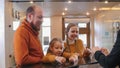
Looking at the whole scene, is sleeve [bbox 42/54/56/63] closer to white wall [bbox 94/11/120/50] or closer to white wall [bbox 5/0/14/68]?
white wall [bbox 5/0/14/68]

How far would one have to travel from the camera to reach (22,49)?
1260 mm

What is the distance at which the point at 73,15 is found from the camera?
10.3 metres

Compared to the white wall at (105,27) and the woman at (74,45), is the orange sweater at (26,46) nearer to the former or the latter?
the woman at (74,45)

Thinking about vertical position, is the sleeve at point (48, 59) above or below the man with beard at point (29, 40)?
below

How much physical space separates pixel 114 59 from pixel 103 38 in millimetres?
8344

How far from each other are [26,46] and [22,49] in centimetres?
4

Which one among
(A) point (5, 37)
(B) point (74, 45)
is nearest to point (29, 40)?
(B) point (74, 45)

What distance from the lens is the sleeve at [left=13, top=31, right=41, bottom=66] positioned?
4.11 feet

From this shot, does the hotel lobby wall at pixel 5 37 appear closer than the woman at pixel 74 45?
No

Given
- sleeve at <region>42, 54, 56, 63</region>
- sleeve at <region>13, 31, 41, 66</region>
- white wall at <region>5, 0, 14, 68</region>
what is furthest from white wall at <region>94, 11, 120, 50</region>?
sleeve at <region>13, 31, 41, 66</region>

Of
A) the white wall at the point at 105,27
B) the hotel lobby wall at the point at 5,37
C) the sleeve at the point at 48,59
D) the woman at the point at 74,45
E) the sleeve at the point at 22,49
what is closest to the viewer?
the sleeve at the point at 22,49

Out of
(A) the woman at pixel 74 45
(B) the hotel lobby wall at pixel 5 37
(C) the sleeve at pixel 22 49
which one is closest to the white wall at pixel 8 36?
(B) the hotel lobby wall at pixel 5 37

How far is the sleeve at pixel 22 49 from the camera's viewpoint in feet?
4.11

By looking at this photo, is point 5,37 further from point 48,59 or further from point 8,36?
point 48,59
